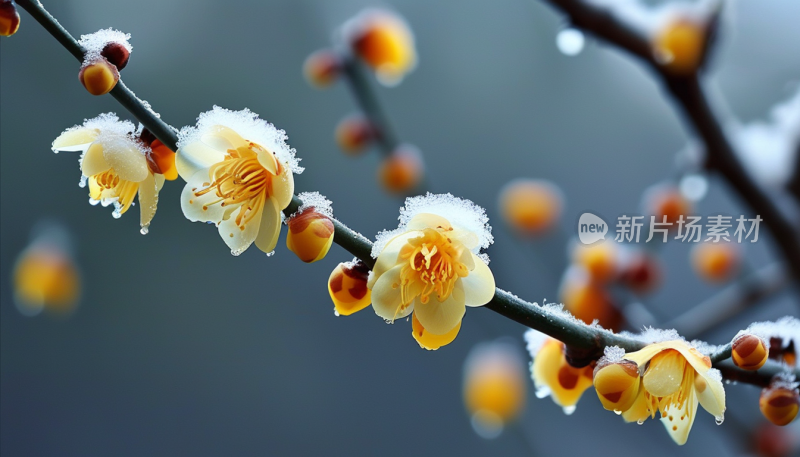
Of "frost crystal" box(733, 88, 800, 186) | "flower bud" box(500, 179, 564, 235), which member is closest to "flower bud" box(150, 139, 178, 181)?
"frost crystal" box(733, 88, 800, 186)

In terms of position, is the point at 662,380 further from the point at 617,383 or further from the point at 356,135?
Result: the point at 356,135

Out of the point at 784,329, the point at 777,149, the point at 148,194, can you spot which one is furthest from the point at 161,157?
the point at 777,149

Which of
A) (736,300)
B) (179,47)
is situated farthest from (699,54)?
(179,47)

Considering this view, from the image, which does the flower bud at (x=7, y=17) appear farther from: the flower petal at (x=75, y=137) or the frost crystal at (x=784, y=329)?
the frost crystal at (x=784, y=329)

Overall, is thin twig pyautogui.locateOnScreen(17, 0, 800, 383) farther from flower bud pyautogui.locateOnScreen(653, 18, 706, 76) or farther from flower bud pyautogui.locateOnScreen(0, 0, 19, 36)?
flower bud pyautogui.locateOnScreen(653, 18, 706, 76)

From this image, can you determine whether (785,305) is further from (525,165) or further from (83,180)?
(83,180)

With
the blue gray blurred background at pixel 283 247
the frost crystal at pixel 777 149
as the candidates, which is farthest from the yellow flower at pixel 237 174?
the blue gray blurred background at pixel 283 247

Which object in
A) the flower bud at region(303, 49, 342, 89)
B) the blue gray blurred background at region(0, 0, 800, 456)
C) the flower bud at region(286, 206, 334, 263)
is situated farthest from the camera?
the blue gray blurred background at region(0, 0, 800, 456)
